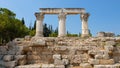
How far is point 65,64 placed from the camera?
12.3 m

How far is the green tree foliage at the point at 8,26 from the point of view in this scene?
39.9 m

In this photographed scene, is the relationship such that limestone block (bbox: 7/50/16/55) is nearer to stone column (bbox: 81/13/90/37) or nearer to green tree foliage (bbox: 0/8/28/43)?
stone column (bbox: 81/13/90/37)

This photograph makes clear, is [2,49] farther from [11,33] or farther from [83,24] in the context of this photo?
[11,33]

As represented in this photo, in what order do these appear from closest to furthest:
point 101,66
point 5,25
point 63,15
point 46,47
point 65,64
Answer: point 101,66, point 65,64, point 46,47, point 63,15, point 5,25

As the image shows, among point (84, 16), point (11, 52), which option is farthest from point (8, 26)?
point (11, 52)

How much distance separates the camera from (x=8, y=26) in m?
40.7

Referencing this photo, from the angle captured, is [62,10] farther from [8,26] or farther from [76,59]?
[76,59]

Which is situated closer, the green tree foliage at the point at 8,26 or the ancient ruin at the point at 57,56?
the ancient ruin at the point at 57,56

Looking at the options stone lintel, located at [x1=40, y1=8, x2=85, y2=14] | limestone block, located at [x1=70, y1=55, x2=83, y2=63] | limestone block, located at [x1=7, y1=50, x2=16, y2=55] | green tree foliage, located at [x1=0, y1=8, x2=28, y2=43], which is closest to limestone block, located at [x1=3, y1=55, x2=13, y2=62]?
limestone block, located at [x1=7, y1=50, x2=16, y2=55]

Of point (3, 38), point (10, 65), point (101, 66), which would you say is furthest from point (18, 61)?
point (3, 38)

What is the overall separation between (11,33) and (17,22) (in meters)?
3.53

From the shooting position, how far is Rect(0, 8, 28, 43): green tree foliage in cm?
3988

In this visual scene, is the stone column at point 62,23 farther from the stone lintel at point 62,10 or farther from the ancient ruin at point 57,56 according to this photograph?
the ancient ruin at point 57,56

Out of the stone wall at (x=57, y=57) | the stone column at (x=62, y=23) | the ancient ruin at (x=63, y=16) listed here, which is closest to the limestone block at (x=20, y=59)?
the stone wall at (x=57, y=57)
